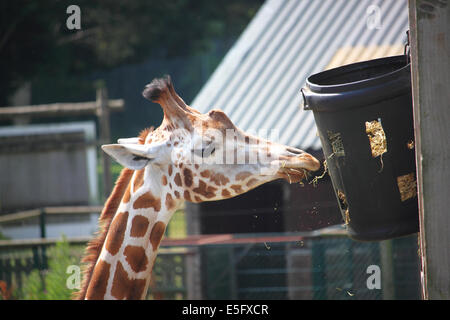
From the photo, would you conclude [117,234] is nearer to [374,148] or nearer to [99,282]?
[99,282]

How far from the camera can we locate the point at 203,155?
324cm

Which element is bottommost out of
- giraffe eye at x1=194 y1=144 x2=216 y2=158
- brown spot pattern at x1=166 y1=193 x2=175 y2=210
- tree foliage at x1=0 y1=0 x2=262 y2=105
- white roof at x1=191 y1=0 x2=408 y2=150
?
brown spot pattern at x1=166 y1=193 x2=175 y2=210

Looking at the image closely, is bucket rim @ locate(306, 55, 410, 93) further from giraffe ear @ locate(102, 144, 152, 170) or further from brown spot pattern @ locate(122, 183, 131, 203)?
brown spot pattern @ locate(122, 183, 131, 203)

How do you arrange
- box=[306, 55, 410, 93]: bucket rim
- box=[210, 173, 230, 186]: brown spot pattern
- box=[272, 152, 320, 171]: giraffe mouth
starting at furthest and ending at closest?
box=[210, 173, 230, 186]: brown spot pattern → box=[272, 152, 320, 171]: giraffe mouth → box=[306, 55, 410, 93]: bucket rim

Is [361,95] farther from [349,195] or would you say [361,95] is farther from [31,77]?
[31,77]

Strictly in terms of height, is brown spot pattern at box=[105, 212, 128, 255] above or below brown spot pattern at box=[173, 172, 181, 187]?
below

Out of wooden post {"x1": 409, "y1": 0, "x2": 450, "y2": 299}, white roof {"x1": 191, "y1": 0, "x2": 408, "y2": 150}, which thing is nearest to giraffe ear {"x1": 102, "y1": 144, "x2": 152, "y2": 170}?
wooden post {"x1": 409, "y1": 0, "x2": 450, "y2": 299}

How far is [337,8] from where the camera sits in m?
8.38

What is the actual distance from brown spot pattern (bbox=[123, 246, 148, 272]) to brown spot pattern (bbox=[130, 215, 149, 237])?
0.08 metres

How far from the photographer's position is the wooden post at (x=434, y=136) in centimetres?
196

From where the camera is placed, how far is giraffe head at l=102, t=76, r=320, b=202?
10.4 feet

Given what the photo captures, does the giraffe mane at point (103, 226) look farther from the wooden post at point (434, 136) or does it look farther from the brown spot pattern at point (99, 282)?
the wooden post at point (434, 136)

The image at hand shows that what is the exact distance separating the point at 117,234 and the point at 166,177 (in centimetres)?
42
